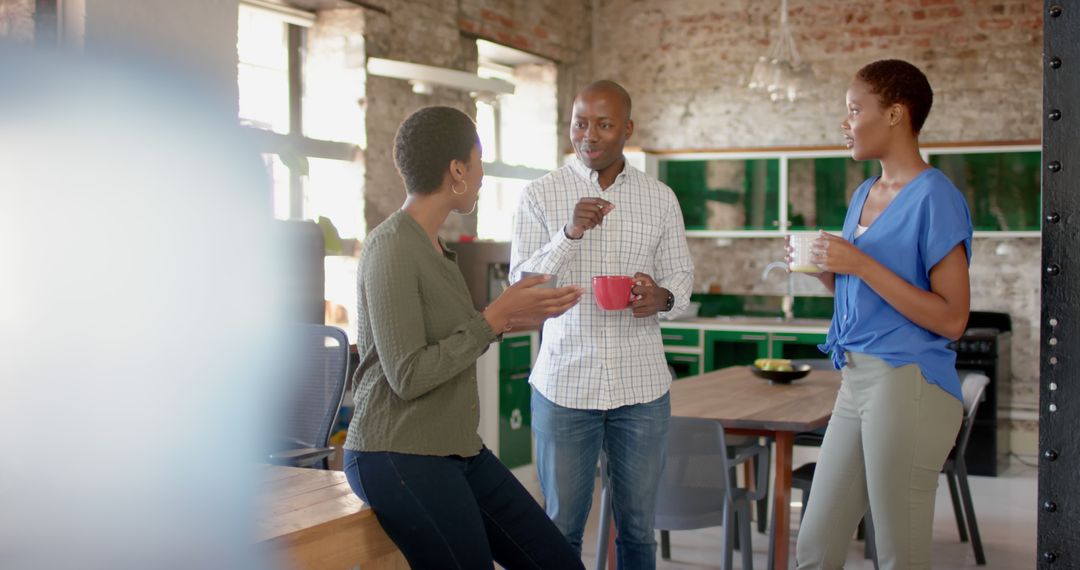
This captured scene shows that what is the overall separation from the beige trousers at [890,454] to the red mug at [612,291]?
65cm

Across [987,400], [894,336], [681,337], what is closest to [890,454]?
[894,336]

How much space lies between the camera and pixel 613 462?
112 inches

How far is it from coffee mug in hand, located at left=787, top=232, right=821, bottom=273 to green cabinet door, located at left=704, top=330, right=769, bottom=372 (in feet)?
17.4

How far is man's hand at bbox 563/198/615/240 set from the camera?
8.55 feet

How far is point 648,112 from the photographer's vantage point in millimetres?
8430

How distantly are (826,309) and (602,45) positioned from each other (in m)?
2.65

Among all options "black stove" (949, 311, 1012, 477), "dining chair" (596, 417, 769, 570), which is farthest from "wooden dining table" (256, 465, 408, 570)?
Answer: "black stove" (949, 311, 1012, 477)

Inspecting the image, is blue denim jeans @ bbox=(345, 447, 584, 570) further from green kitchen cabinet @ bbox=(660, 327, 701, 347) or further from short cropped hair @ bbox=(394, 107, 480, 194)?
green kitchen cabinet @ bbox=(660, 327, 701, 347)

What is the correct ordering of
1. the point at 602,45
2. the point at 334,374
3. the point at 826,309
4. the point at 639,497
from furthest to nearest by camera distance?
the point at 602,45 → the point at 826,309 → the point at 334,374 → the point at 639,497

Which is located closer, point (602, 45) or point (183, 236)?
point (183, 236)

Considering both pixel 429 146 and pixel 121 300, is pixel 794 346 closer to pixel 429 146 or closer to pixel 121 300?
pixel 429 146

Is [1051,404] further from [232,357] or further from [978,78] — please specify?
[978,78]

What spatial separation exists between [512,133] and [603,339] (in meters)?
5.50

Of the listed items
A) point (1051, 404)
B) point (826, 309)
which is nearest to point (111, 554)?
point (1051, 404)
